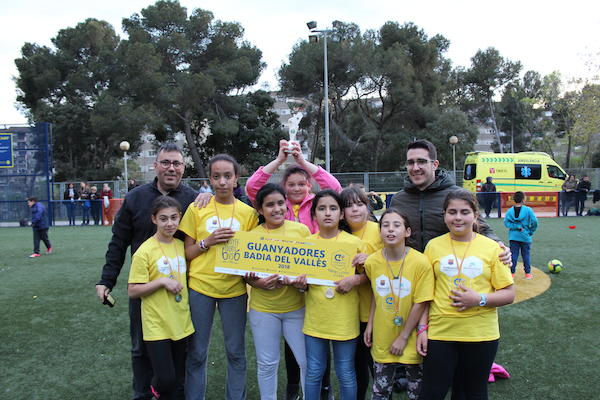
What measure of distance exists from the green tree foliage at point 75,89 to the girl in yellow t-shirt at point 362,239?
29.8 metres

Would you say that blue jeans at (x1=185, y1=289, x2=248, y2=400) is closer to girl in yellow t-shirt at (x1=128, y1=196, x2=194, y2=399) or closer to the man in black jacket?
girl in yellow t-shirt at (x1=128, y1=196, x2=194, y2=399)

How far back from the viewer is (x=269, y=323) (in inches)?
123

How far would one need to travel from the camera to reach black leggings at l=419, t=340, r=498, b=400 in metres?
2.70

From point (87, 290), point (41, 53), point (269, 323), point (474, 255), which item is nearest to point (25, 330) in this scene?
point (87, 290)

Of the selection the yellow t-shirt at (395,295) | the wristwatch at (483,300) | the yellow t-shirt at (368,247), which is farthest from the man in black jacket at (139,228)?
the wristwatch at (483,300)

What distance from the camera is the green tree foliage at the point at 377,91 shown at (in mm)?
33062

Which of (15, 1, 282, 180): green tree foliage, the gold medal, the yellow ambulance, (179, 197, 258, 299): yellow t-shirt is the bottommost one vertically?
the gold medal

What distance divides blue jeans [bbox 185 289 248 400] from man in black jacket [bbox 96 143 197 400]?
0.46 m

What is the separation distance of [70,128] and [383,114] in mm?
23219

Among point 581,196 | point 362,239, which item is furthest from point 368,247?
point 581,196

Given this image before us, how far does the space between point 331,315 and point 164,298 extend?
114 cm

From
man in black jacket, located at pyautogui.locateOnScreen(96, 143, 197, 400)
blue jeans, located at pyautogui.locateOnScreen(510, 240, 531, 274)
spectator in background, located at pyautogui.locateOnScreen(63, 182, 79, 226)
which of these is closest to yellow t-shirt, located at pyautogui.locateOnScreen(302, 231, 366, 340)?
man in black jacket, located at pyautogui.locateOnScreen(96, 143, 197, 400)

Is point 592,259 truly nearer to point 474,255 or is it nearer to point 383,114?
point 474,255

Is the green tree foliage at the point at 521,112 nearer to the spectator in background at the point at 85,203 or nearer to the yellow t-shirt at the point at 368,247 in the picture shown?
the spectator in background at the point at 85,203
